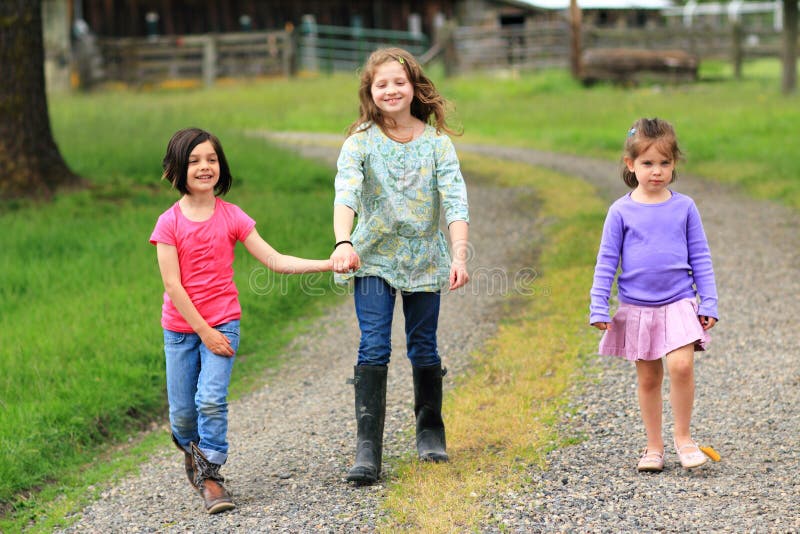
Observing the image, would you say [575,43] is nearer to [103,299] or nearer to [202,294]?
[103,299]

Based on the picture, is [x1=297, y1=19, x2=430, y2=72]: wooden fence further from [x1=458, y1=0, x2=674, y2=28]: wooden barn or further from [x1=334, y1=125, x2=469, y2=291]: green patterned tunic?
[x1=334, y1=125, x2=469, y2=291]: green patterned tunic

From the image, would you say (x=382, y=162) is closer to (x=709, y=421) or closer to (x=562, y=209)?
(x=709, y=421)

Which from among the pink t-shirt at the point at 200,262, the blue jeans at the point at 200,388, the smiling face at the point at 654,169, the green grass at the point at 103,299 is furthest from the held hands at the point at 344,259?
the green grass at the point at 103,299

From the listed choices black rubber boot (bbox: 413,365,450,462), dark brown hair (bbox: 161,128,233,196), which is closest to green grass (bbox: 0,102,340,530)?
dark brown hair (bbox: 161,128,233,196)

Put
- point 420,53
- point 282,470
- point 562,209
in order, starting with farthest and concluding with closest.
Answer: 1. point 420,53
2. point 562,209
3. point 282,470

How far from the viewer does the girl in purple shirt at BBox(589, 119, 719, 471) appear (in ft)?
13.9

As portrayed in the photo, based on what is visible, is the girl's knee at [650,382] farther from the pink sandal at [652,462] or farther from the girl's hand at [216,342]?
the girl's hand at [216,342]

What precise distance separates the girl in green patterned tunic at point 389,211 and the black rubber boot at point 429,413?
0.24 m

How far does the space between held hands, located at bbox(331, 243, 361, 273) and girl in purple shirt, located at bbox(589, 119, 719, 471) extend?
1018 millimetres

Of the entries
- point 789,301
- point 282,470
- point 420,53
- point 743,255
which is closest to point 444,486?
point 282,470

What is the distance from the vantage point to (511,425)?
16.9 ft

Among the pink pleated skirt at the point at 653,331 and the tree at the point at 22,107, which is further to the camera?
the tree at the point at 22,107

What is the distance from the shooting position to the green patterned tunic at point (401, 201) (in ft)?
14.5

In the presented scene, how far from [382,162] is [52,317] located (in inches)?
143
